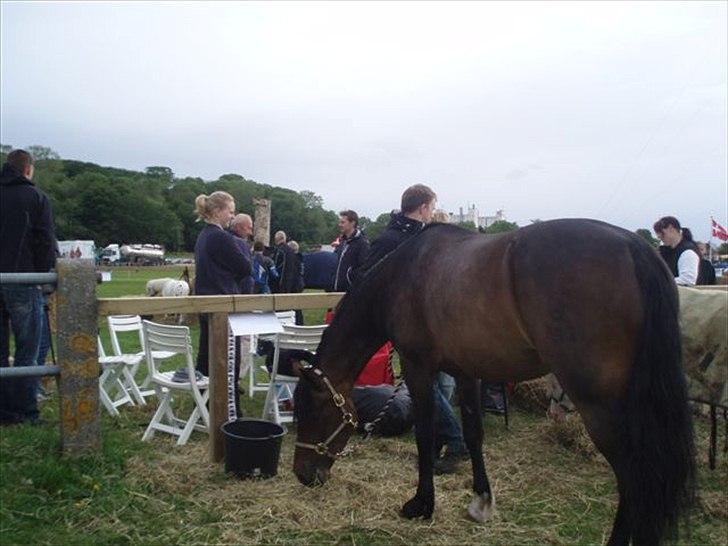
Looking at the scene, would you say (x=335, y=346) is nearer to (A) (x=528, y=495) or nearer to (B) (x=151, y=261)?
(A) (x=528, y=495)

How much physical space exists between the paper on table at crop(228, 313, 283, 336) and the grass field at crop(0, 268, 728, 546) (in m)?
0.95

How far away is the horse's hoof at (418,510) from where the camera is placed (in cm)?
371

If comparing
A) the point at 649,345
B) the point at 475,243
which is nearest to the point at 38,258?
the point at 475,243

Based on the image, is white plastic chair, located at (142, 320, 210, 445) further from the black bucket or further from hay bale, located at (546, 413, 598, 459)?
hay bale, located at (546, 413, 598, 459)

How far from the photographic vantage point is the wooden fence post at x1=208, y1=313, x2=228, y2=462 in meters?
4.41

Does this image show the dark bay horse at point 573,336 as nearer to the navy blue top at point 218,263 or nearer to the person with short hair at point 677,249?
the navy blue top at point 218,263

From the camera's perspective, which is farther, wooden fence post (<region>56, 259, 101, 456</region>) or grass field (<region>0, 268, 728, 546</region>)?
wooden fence post (<region>56, 259, 101, 456</region>)

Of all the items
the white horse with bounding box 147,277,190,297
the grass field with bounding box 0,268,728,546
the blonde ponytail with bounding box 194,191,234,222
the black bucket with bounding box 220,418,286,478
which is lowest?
the grass field with bounding box 0,268,728,546

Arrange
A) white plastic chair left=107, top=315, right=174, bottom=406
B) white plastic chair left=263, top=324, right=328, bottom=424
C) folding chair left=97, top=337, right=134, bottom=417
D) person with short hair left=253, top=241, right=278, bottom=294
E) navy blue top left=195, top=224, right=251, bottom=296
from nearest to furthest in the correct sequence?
white plastic chair left=263, top=324, right=328, bottom=424
navy blue top left=195, top=224, right=251, bottom=296
folding chair left=97, top=337, right=134, bottom=417
white plastic chair left=107, top=315, right=174, bottom=406
person with short hair left=253, top=241, right=278, bottom=294

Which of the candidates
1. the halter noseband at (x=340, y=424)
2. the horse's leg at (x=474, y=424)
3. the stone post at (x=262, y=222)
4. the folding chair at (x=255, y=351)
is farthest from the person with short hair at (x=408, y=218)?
the stone post at (x=262, y=222)

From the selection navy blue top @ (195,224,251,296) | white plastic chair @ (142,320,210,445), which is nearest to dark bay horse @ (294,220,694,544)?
white plastic chair @ (142,320,210,445)

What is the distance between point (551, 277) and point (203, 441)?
3401 mm

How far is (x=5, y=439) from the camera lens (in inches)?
164

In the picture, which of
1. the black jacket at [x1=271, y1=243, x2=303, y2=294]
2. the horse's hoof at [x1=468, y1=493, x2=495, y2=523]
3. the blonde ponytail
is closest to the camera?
the horse's hoof at [x1=468, y1=493, x2=495, y2=523]
